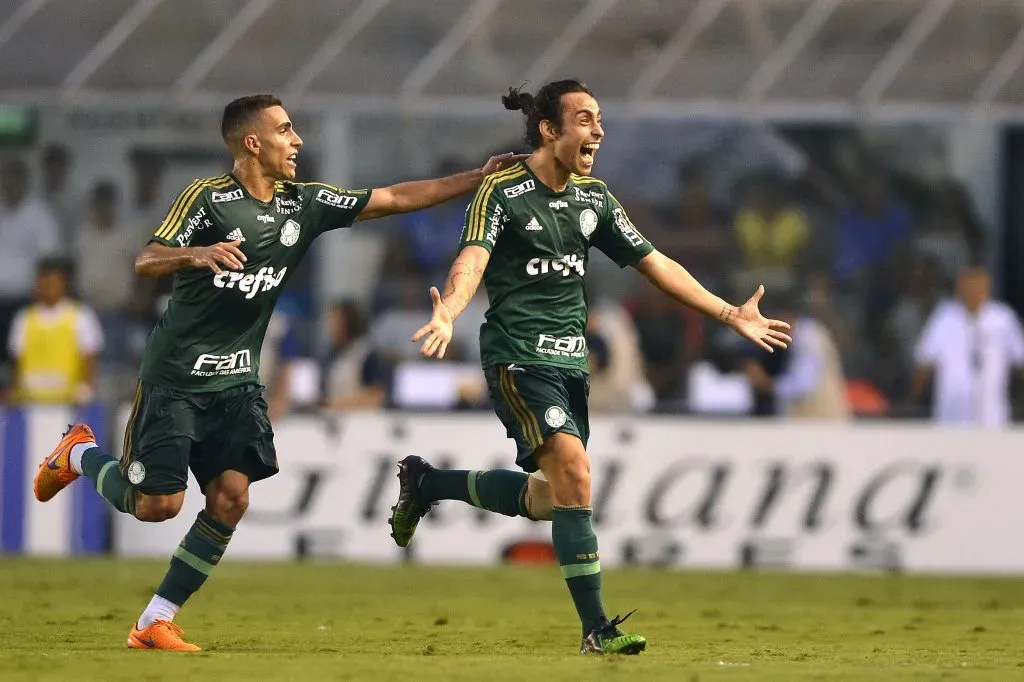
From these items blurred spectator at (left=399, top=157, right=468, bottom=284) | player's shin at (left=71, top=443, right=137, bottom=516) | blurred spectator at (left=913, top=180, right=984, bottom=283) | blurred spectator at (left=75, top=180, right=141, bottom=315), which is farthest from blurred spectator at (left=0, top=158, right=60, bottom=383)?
player's shin at (left=71, top=443, right=137, bottom=516)

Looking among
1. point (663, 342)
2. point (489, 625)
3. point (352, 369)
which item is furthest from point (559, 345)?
point (663, 342)

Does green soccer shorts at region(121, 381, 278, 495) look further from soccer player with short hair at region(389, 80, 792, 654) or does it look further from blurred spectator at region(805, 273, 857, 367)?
blurred spectator at region(805, 273, 857, 367)

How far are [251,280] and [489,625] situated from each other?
106 inches

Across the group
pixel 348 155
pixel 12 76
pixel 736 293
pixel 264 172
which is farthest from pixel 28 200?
pixel 264 172

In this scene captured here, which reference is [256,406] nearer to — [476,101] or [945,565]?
[945,565]

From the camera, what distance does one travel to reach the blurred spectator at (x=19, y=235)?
58.5ft

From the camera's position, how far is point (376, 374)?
1634 cm

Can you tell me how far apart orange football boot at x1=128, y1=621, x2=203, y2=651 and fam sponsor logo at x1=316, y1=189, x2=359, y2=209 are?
1.96 m

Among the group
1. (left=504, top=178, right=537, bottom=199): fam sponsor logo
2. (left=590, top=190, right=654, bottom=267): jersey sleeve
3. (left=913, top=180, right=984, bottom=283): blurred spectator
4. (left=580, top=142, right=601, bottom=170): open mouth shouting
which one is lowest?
(left=590, top=190, right=654, bottom=267): jersey sleeve

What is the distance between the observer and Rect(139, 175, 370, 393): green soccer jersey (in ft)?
26.8

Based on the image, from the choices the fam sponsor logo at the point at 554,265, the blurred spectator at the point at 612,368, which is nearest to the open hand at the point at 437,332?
the fam sponsor logo at the point at 554,265

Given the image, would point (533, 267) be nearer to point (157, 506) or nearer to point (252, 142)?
point (252, 142)

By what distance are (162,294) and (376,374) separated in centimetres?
239

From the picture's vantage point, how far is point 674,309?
57.9 ft
